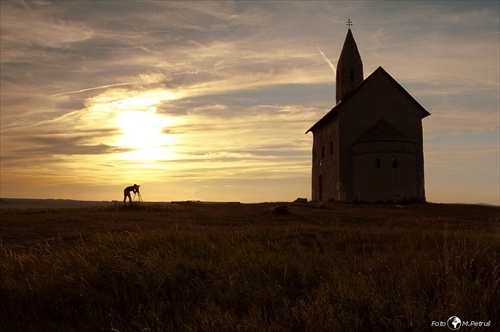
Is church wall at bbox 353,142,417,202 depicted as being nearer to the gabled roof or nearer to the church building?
the church building

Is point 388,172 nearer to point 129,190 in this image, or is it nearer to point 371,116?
point 371,116

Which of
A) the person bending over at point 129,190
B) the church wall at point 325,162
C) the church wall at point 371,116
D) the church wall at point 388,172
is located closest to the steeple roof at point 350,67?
the church wall at point 325,162

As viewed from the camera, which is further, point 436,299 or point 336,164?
point 336,164

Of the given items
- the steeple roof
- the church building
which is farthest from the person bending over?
the steeple roof

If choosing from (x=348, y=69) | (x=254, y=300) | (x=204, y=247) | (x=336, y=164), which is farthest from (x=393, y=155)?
(x=254, y=300)

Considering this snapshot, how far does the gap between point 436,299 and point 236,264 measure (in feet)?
10.9

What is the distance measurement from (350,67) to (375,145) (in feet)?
36.5

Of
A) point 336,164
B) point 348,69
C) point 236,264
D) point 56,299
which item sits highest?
point 348,69

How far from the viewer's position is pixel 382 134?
100ft

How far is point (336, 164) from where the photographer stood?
108 ft

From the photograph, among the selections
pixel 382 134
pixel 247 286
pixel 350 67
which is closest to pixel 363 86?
pixel 382 134

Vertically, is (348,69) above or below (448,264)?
above

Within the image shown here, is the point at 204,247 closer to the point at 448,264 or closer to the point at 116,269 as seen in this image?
the point at 116,269

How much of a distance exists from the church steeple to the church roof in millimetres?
7585
